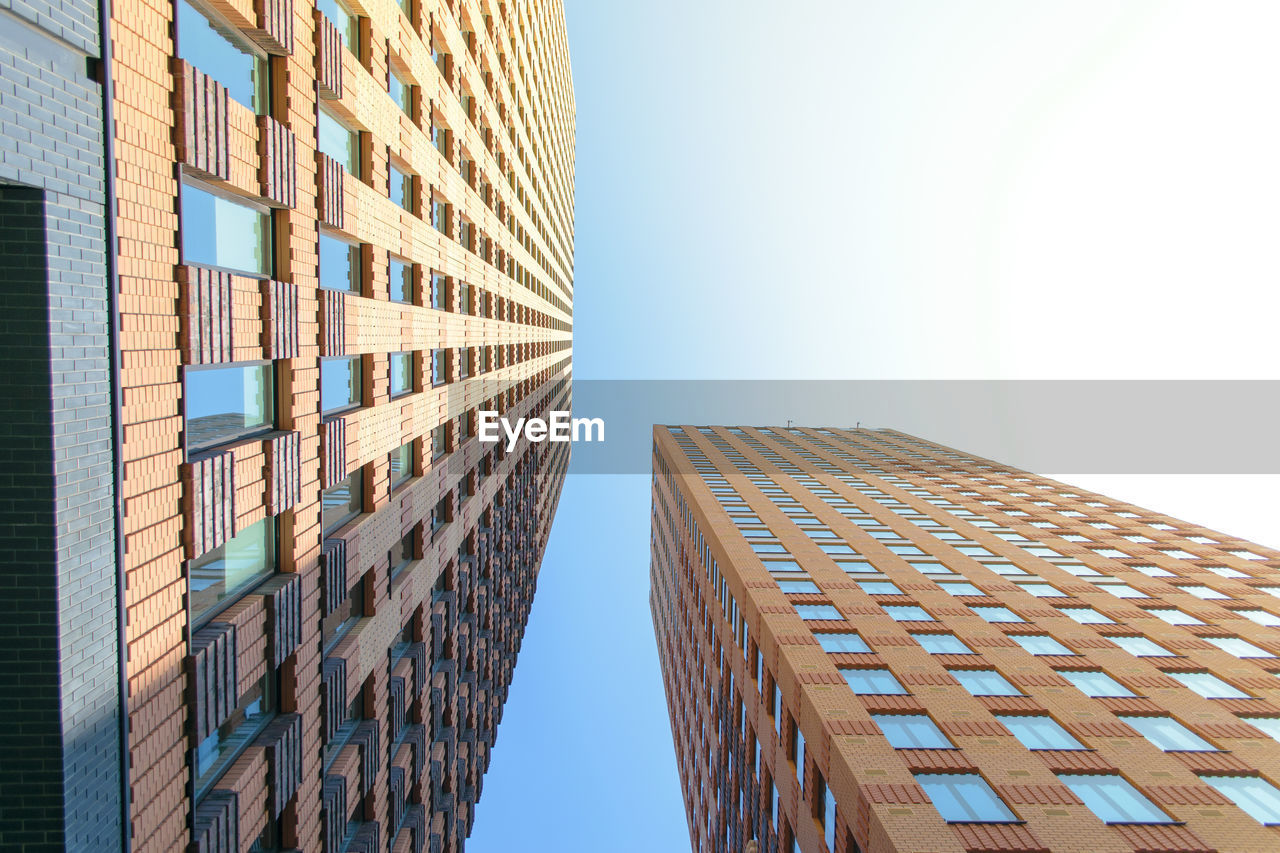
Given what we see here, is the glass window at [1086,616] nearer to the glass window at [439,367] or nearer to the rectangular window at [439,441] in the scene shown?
the rectangular window at [439,441]

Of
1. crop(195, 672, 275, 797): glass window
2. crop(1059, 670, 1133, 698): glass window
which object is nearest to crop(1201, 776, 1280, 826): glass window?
crop(1059, 670, 1133, 698): glass window

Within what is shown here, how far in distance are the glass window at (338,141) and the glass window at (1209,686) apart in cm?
2845

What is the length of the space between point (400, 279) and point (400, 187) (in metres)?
2.69

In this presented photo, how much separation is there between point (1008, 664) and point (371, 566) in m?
19.6

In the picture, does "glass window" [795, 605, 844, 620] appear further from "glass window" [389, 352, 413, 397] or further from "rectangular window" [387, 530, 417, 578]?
"glass window" [389, 352, 413, 397]

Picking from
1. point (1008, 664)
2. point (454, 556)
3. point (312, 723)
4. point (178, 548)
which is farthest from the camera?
point (454, 556)

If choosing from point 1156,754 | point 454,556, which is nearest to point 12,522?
point 454,556

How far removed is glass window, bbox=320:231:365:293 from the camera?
44.0ft

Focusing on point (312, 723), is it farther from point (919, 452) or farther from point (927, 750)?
point (919, 452)

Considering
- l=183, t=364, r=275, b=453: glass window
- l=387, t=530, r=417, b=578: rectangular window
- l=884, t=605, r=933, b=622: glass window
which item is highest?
l=183, t=364, r=275, b=453: glass window

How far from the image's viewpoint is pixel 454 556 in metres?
23.8

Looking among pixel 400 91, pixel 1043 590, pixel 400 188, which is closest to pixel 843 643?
pixel 1043 590

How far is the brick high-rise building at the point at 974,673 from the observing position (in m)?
14.0

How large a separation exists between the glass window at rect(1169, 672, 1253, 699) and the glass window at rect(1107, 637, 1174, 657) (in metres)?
1.02
